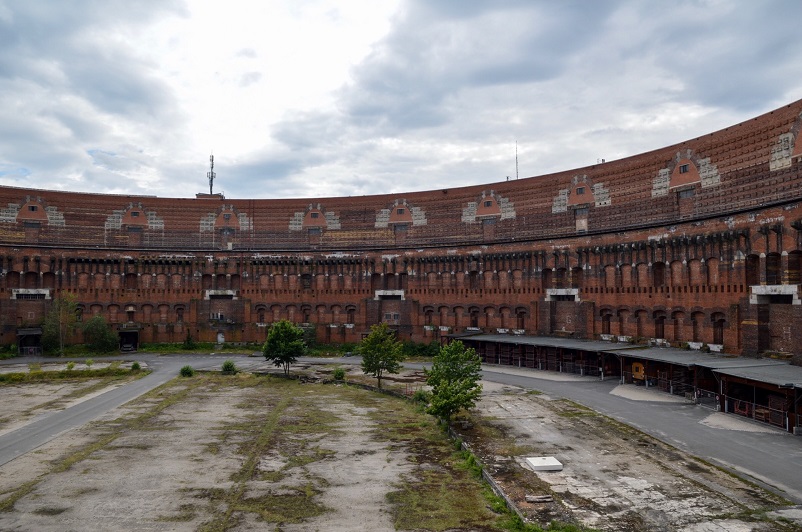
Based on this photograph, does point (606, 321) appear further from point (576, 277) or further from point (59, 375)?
point (59, 375)

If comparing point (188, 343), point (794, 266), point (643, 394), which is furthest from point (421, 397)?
point (188, 343)

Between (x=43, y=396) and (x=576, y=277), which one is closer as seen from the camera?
(x=43, y=396)

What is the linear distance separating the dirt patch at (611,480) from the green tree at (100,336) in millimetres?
45153

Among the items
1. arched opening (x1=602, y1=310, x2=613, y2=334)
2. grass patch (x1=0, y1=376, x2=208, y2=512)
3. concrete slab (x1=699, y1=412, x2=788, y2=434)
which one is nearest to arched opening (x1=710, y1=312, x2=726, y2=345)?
arched opening (x1=602, y1=310, x2=613, y2=334)

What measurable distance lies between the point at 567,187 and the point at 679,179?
1123cm

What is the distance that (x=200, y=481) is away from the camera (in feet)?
63.9

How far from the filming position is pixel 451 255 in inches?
2259

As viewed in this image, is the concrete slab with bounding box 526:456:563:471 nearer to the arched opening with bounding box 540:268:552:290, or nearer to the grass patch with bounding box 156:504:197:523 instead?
the grass patch with bounding box 156:504:197:523

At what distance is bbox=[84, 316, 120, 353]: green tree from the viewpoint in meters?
55.2

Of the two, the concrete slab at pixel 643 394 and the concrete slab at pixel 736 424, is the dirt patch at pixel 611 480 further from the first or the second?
the concrete slab at pixel 643 394

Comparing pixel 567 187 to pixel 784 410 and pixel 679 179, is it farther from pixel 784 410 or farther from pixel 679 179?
pixel 784 410

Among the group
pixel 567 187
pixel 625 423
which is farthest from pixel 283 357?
pixel 567 187

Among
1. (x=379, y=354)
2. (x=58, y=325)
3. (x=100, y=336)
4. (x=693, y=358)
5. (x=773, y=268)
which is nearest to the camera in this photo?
(x=773, y=268)

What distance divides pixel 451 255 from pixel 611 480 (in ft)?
130
